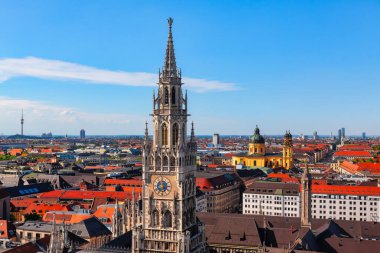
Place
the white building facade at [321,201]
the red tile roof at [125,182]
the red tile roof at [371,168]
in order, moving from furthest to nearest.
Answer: the red tile roof at [371,168] < the red tile roof at [125,182] < the white building facade at [321,201]

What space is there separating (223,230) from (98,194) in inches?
2287

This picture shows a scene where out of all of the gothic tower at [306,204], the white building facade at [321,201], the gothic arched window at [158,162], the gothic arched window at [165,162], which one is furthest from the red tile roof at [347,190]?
the gothic arched window at [158,162]

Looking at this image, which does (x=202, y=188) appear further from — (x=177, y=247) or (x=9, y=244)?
(x=177, y=247)

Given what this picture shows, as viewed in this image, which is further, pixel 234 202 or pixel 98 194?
pixel 234 202

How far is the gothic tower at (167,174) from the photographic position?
48.8 metres

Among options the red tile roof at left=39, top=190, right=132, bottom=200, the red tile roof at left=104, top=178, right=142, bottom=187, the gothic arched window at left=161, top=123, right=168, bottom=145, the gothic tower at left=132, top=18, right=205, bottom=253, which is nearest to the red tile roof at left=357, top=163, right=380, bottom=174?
the red tile roof at left=104, top=178, right=142, bottom=187

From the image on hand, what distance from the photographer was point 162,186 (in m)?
49.3

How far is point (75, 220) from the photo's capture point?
99688 mm

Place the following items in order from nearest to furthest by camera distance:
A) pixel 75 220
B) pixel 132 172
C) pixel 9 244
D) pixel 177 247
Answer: pixel 177 247 → pixel 9 244 → pixel 75 220 → pixel 132 172

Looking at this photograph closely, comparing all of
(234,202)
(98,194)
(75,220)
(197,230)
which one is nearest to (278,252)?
(197,230)

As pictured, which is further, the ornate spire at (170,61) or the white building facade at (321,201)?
the white building facade at (321,201)

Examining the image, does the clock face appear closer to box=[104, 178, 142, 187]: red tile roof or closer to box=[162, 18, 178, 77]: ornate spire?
box=[162, 18, 178, 77]: ornate spire

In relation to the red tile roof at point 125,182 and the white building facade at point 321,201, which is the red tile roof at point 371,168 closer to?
the white building facade at point 321,201

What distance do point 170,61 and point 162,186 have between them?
12.9m
